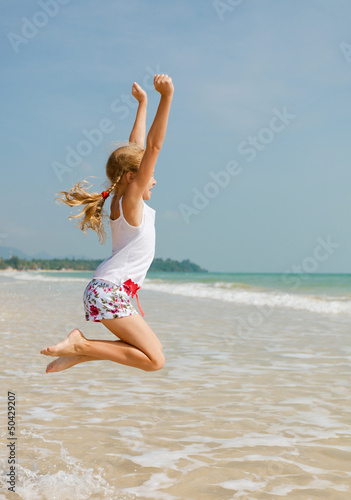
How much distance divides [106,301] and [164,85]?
5.01ft

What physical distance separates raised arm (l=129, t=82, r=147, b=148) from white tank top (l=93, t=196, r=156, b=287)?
97cm

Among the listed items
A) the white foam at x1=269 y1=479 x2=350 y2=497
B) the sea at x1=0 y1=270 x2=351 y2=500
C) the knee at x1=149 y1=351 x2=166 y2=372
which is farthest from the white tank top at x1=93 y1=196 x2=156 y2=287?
the white foam at x1=269 y1=479 x2=350 y2=497

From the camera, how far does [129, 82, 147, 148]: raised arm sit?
466 cm

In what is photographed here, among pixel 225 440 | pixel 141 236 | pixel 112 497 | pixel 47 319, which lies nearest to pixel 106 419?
pixel 225 440

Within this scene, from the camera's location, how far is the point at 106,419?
463 centimetres

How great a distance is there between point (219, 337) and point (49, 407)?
4835mm

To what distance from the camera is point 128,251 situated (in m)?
3.88

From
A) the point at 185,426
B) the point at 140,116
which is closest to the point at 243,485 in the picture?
the point at 185,426

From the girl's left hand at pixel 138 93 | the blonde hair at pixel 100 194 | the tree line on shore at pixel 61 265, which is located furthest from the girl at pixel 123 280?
the tree line on shore at pixel 61 265

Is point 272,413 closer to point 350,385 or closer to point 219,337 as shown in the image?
point 350,385

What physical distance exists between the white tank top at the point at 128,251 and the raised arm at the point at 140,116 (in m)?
0.97

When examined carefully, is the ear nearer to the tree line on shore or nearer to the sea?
the sea

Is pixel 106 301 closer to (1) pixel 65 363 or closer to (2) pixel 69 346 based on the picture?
(2) pixel 69 346

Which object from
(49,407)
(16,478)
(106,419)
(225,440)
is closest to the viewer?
(16,478)
